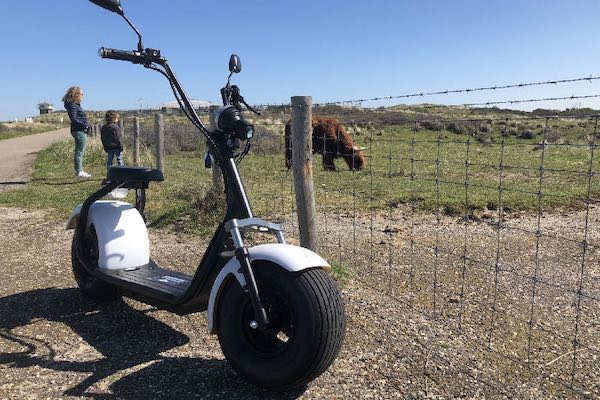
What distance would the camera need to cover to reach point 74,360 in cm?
350

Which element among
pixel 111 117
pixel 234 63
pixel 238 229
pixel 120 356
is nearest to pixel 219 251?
pixel 238 229

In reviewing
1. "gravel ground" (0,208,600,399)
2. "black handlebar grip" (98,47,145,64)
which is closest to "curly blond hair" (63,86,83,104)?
"gravel ground" (0,208,600,399)

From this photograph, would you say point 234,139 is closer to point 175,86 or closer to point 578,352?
point 175,86

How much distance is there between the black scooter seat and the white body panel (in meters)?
0.37

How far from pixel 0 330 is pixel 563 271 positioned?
16.8 ft

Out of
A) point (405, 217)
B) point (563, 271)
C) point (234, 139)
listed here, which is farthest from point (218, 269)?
point (405, 217)

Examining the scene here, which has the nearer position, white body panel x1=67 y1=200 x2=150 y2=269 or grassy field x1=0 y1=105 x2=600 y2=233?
white body panel x1=67 y1=200 x2=150 y2=269

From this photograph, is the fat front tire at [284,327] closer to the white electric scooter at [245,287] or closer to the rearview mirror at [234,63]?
the white electric scooter at [245,287]

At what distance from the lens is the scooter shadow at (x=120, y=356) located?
309cm

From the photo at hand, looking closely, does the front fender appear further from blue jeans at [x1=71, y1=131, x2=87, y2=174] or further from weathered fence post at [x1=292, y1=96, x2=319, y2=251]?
blue jeans at [x1=71, y1=131, x2=87, y2=174]

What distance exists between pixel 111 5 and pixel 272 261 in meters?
1.78

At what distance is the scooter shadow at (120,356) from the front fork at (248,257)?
19.4 inches

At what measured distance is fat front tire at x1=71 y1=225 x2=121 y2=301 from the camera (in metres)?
4.41

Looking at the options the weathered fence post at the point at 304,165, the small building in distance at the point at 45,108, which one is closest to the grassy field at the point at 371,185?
the weathered fence post at the point at 304,165
